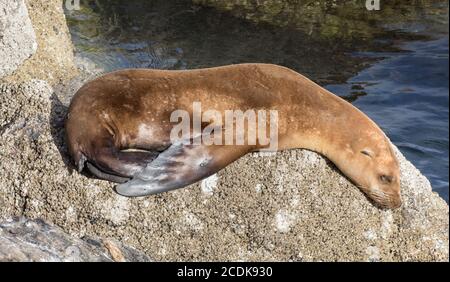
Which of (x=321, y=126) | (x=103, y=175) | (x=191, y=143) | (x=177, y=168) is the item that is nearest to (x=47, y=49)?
(x=103, y=175)

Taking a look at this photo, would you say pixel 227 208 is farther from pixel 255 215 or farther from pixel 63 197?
pixel 63 197

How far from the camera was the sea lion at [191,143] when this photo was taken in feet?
16.7

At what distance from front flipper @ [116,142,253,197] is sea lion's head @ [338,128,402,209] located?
0.96m

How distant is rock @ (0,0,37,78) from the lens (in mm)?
6176

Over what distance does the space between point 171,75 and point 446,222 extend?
229 cm

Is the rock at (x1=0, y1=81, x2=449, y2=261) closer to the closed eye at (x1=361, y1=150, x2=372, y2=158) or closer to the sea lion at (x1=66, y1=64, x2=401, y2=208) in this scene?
the sea lion at (x1=66, y1=64, x2=401, y2=208)

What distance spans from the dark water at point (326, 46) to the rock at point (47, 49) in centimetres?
144

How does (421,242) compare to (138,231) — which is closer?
(138,231)

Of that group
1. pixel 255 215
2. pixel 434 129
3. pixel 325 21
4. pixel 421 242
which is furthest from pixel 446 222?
pixel 325 21

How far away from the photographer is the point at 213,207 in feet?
17.4

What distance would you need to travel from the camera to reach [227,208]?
17.5 feet

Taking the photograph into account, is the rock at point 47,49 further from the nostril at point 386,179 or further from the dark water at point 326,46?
the nostril at point 386,179

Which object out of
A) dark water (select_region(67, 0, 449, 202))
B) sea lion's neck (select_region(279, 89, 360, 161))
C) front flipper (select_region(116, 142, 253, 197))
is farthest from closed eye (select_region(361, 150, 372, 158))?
dark water (select_region(67, 0, 449, 202))

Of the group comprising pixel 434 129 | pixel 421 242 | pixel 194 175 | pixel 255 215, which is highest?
pixel 194 175
